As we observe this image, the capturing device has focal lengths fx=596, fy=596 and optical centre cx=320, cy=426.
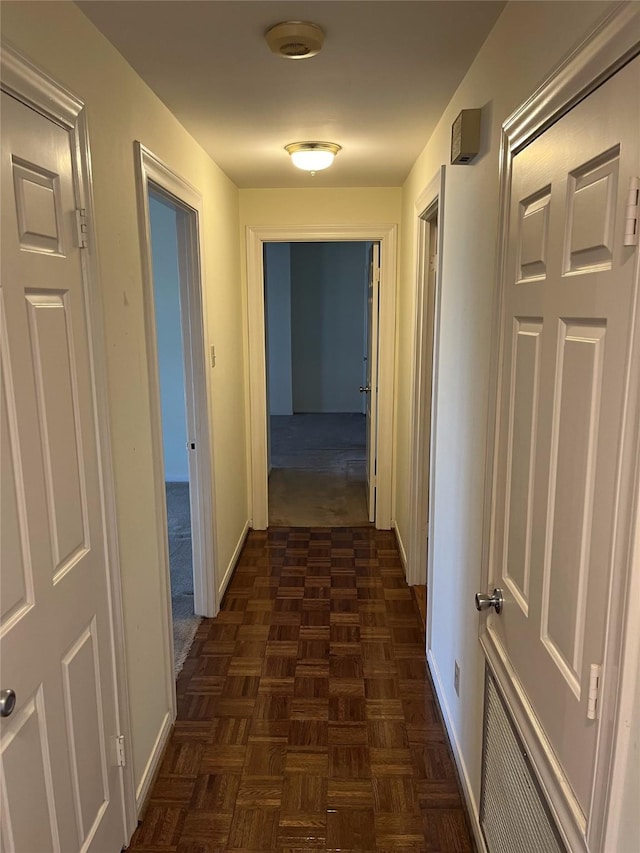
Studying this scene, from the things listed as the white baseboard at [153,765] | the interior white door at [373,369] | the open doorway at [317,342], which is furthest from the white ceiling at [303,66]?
the open doorway at [317,342]

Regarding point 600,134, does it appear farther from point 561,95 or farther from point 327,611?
point 327,611

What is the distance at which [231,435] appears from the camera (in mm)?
3541

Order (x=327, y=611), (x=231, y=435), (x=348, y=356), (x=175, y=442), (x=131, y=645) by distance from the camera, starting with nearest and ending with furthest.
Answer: (x=131, y=645), (x=327, y=611), (x=231, y=435), (x=175, y=442), (x=348, y=356)

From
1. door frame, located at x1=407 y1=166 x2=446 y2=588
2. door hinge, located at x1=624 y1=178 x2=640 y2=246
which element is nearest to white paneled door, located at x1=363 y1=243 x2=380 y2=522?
door frame, located at x1=407 y1=166 x2=446 y2=588

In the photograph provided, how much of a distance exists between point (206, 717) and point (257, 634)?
605mm

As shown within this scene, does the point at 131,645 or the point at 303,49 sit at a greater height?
the point at 303,49

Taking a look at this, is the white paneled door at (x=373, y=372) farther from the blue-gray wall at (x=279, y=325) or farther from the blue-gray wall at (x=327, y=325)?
the blue-gray wall at (x=327, y=325)

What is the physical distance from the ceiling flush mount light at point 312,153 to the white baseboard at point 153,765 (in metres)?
2.38

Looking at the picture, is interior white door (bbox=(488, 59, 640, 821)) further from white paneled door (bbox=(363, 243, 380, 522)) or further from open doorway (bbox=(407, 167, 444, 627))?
white paneled door (bbox=(363, 243, 380, 522))

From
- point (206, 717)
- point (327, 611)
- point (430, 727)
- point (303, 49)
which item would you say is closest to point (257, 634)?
point (327, 611)

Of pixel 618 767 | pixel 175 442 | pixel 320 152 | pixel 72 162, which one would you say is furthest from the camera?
pixel 175 442

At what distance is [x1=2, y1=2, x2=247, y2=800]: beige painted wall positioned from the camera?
1353 millimetres

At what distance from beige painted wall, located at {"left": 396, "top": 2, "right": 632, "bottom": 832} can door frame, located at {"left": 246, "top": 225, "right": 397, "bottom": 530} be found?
114 centimetres

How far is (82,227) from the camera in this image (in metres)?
1.42
